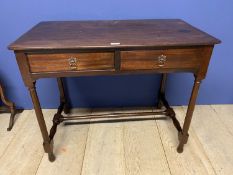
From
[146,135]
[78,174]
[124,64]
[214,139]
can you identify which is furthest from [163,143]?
[124,64]

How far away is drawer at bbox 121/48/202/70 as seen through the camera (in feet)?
3.41

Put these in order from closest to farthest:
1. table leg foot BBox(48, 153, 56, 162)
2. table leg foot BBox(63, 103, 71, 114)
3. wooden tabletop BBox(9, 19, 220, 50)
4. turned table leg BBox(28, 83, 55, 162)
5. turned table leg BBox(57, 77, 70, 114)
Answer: wooden tabletop BBox(9, 19, 220, 50)
turned table leg BBox(28, 83, 55, 162)
table leg foot BBox(48, 153, 56, 162)
turned table leg BBox(57, 77, 70, 114)
table leg foot BBox(63, 103, 71, 114)

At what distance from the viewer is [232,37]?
159cm

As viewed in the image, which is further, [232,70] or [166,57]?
[232,70]

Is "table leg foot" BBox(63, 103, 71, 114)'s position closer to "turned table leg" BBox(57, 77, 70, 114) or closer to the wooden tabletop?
"turned table leg" BBox(57, 77, 70, 114)

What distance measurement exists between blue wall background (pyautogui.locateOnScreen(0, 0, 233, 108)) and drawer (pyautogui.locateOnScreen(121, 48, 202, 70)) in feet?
1.85

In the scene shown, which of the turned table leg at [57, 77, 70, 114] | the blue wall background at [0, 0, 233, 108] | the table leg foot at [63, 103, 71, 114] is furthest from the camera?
the table leg foot at [63, 103, 71, 114]

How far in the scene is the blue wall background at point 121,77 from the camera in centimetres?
146

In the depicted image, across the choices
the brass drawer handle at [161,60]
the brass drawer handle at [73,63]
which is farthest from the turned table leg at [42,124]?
the brass drawer handle at [161,60]

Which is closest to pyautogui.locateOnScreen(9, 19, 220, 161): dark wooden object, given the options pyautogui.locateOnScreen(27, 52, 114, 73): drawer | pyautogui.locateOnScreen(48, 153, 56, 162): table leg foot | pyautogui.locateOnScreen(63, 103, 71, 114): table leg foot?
pyautogui.locateOnScreen(27, 52, 114, 73): drawer

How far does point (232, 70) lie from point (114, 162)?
1.21 meters

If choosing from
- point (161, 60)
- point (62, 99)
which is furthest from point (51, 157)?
point (161, 60)

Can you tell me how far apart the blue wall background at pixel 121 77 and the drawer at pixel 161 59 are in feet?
1.85

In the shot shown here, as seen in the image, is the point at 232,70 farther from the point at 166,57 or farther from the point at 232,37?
the point at 166,57
